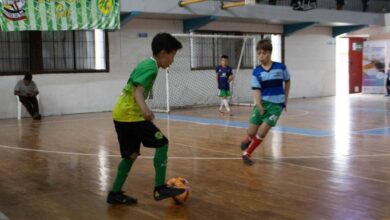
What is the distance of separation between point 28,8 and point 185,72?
19.0ft

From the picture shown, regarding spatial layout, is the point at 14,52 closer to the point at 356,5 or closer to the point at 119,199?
→ the point at 119,199

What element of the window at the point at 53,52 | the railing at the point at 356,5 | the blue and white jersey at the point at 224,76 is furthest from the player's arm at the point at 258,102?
the railing at the point at 356,5

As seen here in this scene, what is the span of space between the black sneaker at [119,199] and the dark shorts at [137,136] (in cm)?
39

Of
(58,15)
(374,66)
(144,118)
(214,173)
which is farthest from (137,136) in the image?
(374,66)

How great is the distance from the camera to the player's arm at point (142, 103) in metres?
3.93

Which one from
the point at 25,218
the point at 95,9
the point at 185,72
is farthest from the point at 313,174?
the point at 185,72

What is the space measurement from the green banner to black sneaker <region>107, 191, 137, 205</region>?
8.98 meters

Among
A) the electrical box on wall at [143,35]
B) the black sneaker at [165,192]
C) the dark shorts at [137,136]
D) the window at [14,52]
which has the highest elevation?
the electrical box on wall at [143,35]

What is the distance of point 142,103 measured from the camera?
3975 mm

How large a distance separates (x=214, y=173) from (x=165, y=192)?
4.90ft

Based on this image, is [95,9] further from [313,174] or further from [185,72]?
[313,174]

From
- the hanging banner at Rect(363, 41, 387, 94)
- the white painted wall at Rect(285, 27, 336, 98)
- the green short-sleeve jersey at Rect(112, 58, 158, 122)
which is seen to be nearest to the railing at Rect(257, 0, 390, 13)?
the white painted wall at Rect(285, 27, 336, 98)

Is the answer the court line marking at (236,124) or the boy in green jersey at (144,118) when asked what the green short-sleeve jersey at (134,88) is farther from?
A: the court line marking at (236,124)

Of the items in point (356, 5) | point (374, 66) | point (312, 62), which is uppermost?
point (356, 5)
